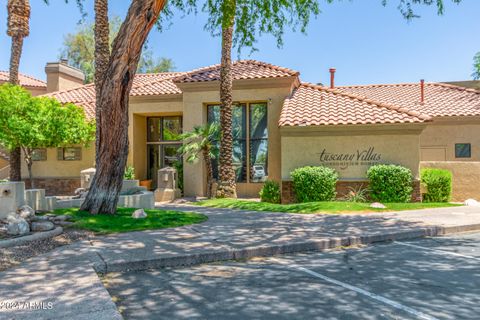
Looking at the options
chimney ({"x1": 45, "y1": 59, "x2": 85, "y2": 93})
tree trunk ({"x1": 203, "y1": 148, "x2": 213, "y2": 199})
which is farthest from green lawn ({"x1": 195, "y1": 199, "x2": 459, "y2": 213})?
chimney ({"x1": 45, "y1": 59, "x2": 85, "y2": 93})

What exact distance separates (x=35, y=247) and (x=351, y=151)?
12.0 meters

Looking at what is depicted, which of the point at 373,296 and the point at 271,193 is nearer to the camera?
the point at 373,296

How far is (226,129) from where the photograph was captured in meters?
16.1

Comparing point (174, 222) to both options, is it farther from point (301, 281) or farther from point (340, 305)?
point (340, 305)

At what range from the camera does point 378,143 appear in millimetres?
15273

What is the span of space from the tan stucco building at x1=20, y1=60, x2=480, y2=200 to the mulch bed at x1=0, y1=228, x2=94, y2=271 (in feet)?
29.9

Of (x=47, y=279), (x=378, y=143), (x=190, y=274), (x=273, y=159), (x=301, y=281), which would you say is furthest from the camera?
(x=273, y=159)

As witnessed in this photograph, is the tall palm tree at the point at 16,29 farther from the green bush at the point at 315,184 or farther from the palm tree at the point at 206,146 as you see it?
the green bush at the point at 315,184

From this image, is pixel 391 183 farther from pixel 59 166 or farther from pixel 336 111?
pixel 59 166

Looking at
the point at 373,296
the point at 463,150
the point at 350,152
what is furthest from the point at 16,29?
the point at 463,150

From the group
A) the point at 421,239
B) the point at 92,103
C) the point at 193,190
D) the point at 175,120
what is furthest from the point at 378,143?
the point at 92,103

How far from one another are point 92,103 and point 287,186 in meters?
12.6

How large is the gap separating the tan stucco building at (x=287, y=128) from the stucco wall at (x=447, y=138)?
4cm

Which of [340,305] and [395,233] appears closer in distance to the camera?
[340,305]
